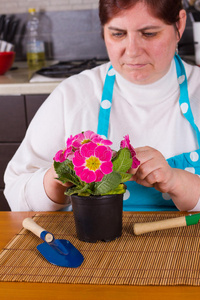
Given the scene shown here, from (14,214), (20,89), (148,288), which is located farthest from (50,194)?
(20,89)

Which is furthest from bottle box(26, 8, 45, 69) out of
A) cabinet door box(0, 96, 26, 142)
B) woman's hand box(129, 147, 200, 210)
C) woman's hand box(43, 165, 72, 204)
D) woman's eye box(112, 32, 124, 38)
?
woman's hand box(129, 147, 200, 210)

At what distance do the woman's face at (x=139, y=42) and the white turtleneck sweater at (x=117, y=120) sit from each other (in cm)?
11

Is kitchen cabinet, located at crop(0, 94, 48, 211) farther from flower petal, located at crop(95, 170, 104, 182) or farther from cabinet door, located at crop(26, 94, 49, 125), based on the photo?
flower petal, located at crop(95, 170, 104, 182)

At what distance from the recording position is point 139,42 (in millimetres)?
1544

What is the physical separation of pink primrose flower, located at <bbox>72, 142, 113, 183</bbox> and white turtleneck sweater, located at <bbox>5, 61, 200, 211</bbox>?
21.7 inches

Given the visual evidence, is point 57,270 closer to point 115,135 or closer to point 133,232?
point 133,232

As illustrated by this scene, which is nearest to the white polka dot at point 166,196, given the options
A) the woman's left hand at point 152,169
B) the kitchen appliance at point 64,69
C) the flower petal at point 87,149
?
the woman's left hand at point 152,169

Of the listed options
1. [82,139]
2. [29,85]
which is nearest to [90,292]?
[82,139]

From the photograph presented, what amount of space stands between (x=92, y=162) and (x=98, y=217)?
0.47 ft

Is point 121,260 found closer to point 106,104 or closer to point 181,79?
point 106,104

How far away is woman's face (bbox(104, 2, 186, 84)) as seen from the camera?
4.99 ft

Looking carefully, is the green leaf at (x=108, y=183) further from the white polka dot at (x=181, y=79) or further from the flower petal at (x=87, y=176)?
the white polka dot at (x=181, y=79)

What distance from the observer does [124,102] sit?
5.83 feet

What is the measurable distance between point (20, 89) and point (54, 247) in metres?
1.80
